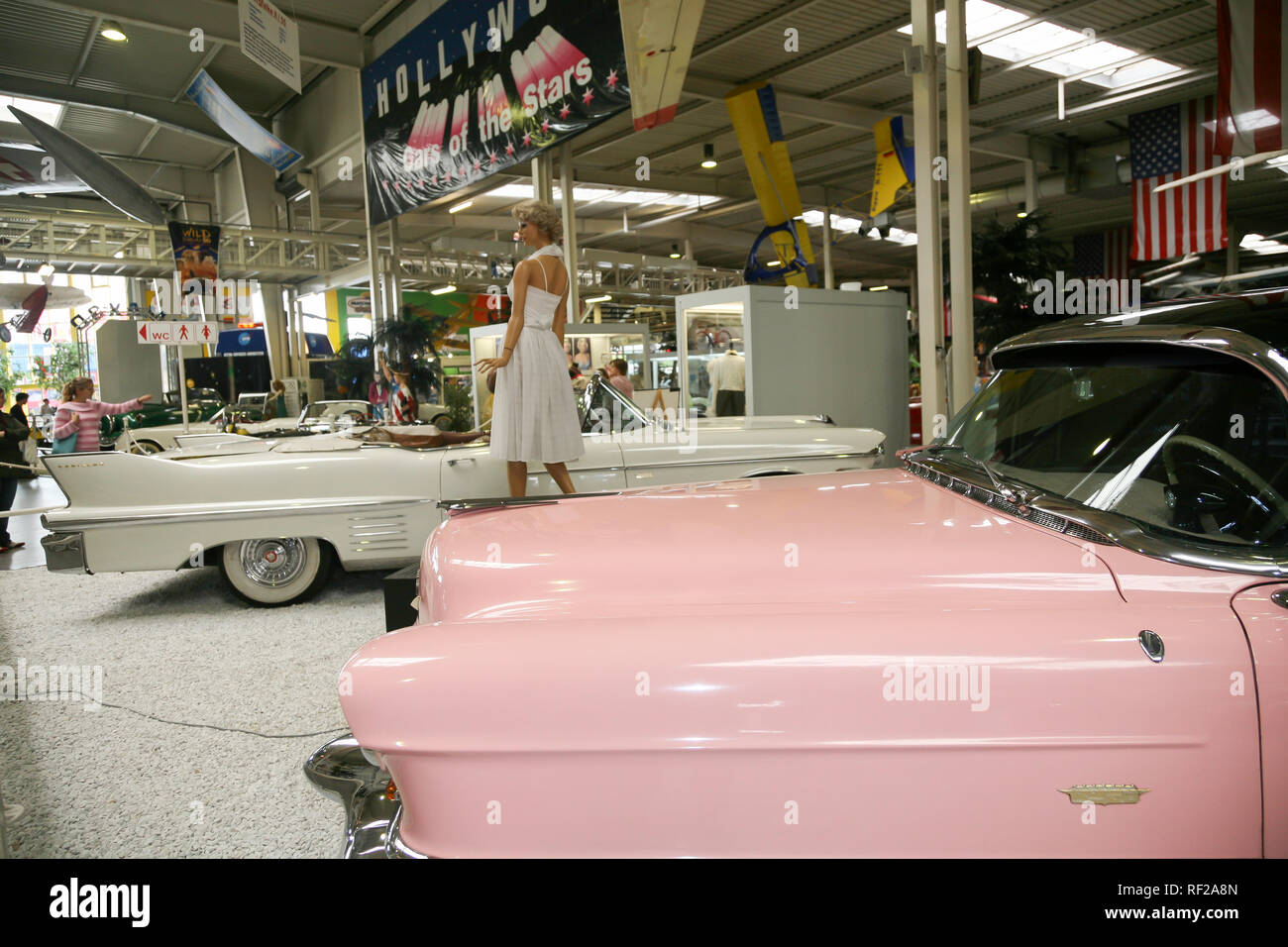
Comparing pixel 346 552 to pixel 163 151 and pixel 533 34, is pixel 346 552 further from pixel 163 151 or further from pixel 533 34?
pixel 163 151

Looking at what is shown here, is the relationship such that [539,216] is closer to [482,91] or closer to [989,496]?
[989,496]

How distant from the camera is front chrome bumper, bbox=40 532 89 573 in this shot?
4.01 metres

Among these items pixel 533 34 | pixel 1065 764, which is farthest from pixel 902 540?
pixel 533 34

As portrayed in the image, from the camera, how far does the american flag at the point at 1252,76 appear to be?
5.79 meters

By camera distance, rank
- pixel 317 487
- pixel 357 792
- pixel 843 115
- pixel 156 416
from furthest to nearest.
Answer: pixel 156 416, pixel 843 115, pixel 317 487, pixel 357 792

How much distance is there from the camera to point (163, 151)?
62.7ft

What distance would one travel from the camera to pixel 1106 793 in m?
1.14

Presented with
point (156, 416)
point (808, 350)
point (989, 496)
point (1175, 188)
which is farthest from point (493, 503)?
point (156, 416)

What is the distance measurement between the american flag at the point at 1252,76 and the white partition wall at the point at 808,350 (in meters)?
2.88

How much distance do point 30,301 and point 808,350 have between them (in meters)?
15.0

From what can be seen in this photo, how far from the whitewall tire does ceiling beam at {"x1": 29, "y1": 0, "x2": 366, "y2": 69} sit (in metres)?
8.12

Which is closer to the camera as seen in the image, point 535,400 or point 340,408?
point 535,400
